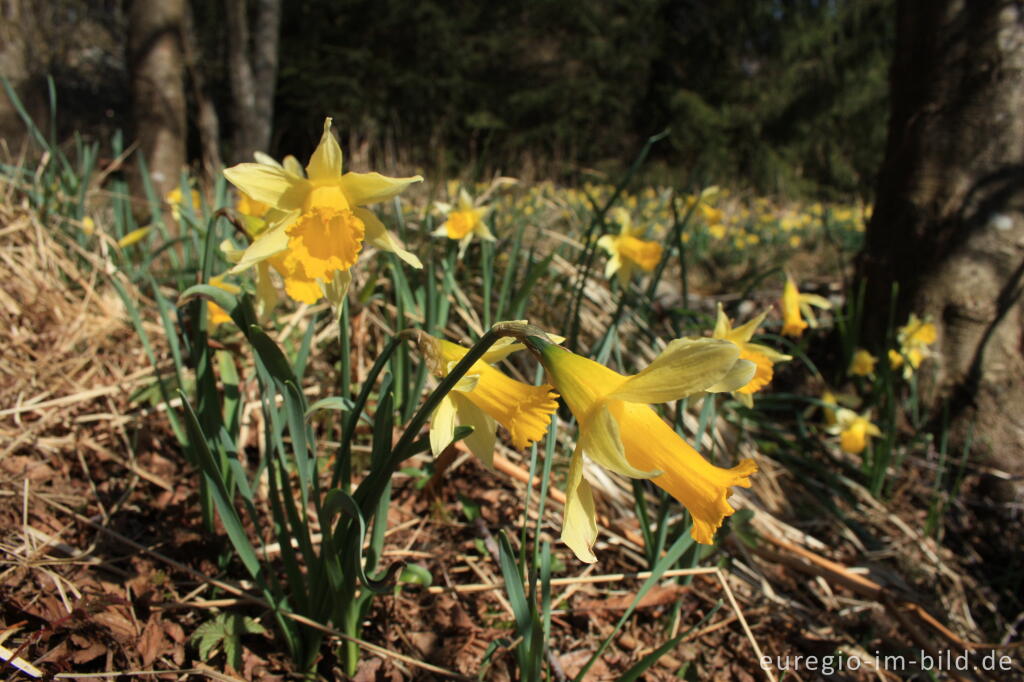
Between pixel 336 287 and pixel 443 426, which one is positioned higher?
pixel 336 287

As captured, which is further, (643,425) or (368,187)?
(368,187)

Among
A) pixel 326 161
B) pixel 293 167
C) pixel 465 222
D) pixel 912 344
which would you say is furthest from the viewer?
pixel 912 344

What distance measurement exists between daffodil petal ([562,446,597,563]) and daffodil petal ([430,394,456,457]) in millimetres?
203

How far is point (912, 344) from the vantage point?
2.62m

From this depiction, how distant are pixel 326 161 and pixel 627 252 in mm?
1424

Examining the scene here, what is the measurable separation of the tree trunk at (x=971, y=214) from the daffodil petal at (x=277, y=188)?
9.21ft

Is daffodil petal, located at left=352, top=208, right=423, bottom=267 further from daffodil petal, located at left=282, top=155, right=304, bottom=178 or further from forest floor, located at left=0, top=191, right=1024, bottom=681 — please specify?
forest floor, located at left=0, top=191, right=1024, bottom=681

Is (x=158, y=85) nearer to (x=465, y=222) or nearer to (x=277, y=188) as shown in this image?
(x=465, y=222)

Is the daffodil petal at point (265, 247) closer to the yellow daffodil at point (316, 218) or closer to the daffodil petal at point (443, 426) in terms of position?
the yellow daffodil at point (316, 218)

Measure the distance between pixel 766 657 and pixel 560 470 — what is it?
781 mm

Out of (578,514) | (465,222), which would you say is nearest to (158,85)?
(465,222)

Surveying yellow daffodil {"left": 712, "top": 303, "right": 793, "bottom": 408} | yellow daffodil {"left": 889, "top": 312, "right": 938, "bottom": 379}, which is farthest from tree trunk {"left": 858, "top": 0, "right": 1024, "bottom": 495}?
yellow daffodil {"left": 712, "top": 303, "right": 793, "bottom": 408}

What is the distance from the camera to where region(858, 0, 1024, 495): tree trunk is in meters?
2.60

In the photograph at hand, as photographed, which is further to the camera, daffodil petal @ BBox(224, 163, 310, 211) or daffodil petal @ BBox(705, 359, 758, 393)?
daffodil petal @ BBox(224, 163, 310, 211)
